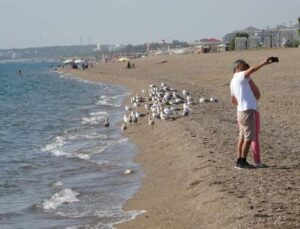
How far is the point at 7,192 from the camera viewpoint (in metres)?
12.8

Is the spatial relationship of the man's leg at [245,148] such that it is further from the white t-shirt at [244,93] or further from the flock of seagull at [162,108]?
the flock of seagull at [162,108]

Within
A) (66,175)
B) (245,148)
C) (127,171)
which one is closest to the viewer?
(245,148)

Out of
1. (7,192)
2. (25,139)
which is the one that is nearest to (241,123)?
(7,192)

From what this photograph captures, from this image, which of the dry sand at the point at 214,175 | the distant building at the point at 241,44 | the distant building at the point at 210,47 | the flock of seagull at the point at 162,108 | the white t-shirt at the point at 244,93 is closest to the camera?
the dry sand at the point at 214,175

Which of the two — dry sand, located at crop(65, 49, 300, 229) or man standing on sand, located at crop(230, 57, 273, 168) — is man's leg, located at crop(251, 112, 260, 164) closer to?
man standing on sand, located at crop(230, 57, 273, 168)

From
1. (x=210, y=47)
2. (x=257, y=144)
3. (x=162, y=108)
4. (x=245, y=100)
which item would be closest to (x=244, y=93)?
(x=245, y=100)

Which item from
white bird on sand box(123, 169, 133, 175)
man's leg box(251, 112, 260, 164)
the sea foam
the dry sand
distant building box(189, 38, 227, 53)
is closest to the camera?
the dry sand

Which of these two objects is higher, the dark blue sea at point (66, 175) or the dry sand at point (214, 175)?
the dry sand at point (214, 175)

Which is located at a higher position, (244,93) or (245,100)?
(244,93)

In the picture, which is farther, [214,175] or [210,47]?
[210,47]

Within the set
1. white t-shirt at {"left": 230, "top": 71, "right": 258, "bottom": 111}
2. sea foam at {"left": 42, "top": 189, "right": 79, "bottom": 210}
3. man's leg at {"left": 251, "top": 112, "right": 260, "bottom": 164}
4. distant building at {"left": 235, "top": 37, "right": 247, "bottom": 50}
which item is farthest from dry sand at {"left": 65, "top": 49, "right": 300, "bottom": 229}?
distant building at {"left": 235, "top": 37, "right": 247, "bottom": 50}

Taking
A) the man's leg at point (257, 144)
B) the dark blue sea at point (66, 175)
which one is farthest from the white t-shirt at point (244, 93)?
the dark blue sea at point (66, 175)

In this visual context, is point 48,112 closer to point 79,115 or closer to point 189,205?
point 79,115

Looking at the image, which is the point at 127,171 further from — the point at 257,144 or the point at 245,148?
the point at 257,144
